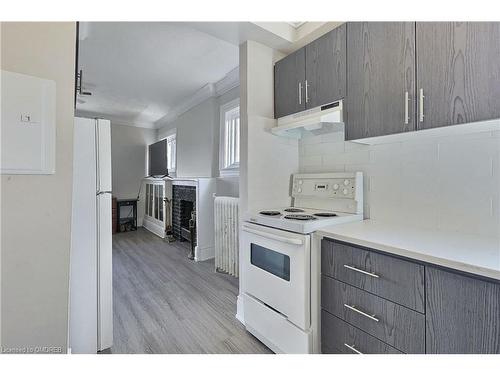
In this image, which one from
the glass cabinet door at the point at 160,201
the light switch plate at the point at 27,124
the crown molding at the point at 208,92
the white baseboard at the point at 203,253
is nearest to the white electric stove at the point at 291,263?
the light switch plate at the point at 27,124

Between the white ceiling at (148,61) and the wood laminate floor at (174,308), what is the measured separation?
2415 millimetres

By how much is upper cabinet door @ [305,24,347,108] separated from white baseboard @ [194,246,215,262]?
96.5 inches

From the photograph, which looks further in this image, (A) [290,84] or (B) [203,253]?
(B) [203,253]

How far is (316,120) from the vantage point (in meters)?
1.55

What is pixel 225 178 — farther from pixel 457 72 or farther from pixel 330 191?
pixel 457 72

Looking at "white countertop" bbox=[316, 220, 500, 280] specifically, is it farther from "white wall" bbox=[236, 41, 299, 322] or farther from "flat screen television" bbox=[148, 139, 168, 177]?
"flat screen television" bbox=[148, 139, 168, 177]

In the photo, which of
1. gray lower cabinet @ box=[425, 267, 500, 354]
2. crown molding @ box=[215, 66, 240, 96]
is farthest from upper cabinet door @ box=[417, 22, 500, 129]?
crown molding @ box=[215, 66, 240, 96]

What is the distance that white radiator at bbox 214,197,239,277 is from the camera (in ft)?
9.03

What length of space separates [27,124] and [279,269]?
1.39 meters

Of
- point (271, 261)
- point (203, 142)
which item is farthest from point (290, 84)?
point (203, 142)

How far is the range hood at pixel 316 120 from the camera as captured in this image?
1.53 m

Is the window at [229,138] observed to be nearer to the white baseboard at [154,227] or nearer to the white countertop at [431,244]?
the white baseboard at [154,227]

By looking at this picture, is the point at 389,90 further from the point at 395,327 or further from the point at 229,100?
the point at 229,100

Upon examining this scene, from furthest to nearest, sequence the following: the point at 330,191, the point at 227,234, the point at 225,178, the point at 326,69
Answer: the point at 225,178, the point at 227,234, the point at 330,191, the point at 326,69
